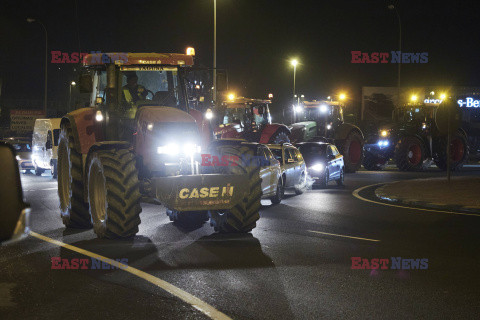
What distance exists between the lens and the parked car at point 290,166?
20.3 metres

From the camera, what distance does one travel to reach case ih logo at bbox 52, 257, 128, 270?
9125 mm

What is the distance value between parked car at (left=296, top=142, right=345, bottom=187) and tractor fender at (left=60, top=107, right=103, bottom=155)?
1257 centimetres

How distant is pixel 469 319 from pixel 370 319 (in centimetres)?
92

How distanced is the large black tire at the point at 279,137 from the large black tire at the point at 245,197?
1526cm

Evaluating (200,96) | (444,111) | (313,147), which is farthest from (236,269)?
(313,147)

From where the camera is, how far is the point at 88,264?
937cm

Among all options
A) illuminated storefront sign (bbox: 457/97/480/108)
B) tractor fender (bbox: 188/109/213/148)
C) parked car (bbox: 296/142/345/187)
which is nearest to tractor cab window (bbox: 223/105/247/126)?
parked car (bbox: 296/142/345/187)

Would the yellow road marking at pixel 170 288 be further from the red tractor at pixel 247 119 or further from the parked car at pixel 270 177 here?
the red tractor at pixel 247 119

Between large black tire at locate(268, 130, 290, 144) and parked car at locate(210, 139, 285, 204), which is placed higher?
large black tire at locate(268, 130, 290, 144)

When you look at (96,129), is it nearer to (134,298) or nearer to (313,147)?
(134,298)

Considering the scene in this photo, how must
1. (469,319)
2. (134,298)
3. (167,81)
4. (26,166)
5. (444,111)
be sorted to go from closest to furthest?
(469,319) → (134,298) → (167,81) → (444,111) → (26,166)

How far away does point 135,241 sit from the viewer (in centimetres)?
1148

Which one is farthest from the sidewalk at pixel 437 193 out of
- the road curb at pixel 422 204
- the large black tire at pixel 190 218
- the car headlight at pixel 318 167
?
the large black tire at pixel 190 218

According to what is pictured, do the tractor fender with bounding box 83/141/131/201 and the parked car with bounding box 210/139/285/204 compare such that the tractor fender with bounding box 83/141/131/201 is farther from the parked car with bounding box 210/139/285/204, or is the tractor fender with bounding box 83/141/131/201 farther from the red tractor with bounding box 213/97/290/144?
the red tractor with bounding box 213/97/290/144
